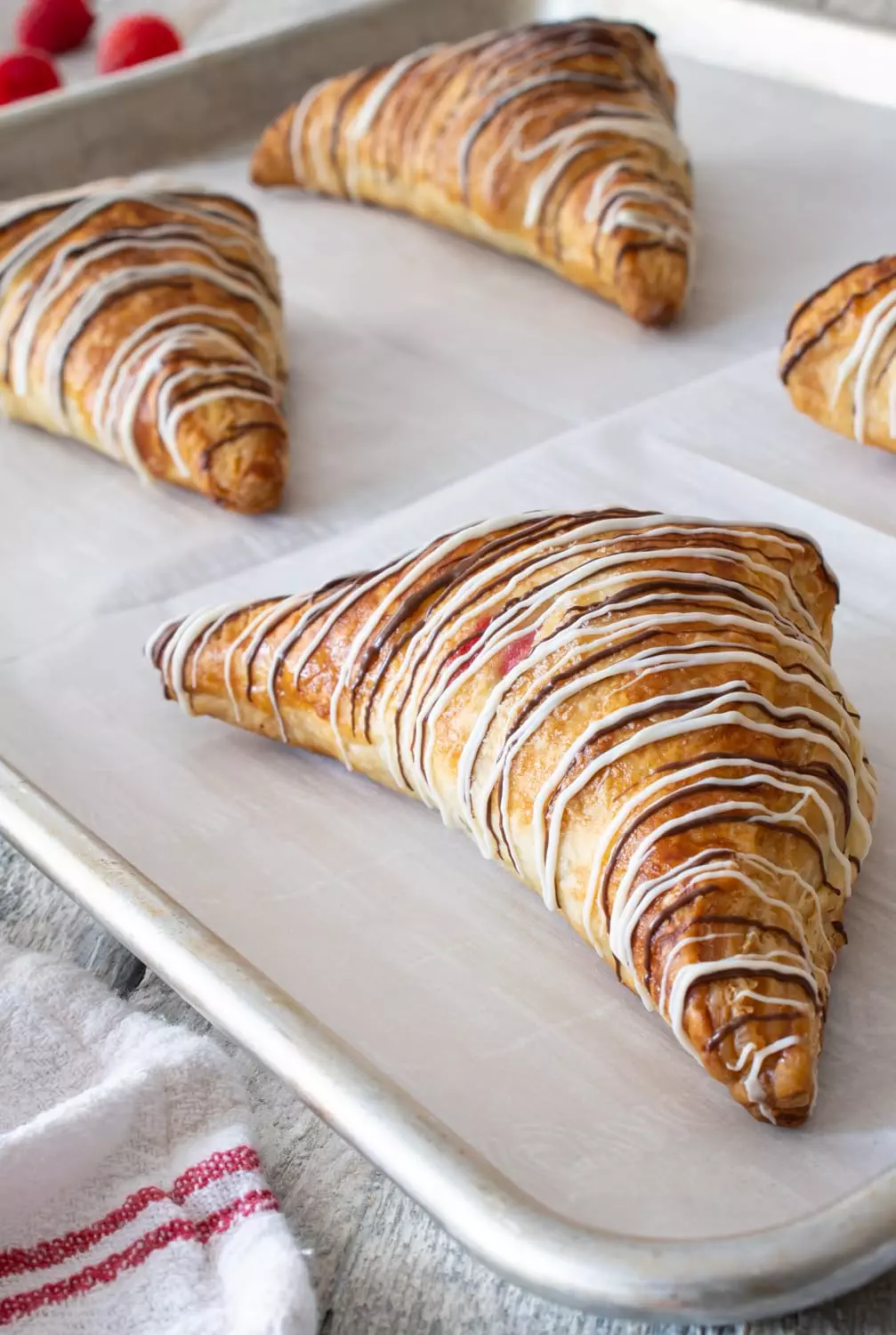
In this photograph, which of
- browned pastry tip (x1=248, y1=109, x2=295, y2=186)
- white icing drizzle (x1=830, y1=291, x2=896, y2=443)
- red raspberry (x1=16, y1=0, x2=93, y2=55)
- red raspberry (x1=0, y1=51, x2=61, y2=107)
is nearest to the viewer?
white icing drizzle (x1=830, y1=291, x2=896, y2=443)

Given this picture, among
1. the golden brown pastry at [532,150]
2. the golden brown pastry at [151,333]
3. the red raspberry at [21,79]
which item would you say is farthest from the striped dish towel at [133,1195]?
the red raspberry at [21,79]

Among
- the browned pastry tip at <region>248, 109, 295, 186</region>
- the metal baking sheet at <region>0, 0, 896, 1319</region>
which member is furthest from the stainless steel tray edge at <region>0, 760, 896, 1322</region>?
the browned pastry tip at <region>248, 109, 295, 186</region>

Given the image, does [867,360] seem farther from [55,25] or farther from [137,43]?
[55,25]

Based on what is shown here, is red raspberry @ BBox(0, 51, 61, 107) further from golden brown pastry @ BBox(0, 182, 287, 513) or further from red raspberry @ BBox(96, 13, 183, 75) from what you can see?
golden brown pastry @ BBox(0, 182, 287, 513)

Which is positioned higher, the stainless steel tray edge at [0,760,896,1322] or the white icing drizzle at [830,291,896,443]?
the white icing drizzle at [830,291,896,443]

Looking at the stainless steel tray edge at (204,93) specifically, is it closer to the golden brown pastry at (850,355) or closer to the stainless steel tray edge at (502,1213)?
the golden brown pastry at (850,355)

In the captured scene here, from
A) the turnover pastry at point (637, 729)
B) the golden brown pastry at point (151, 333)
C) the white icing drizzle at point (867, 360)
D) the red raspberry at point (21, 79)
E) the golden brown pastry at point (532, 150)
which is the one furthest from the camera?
the red raspberry at point (21, 79)

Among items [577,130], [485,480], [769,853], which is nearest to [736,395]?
[485,480]
